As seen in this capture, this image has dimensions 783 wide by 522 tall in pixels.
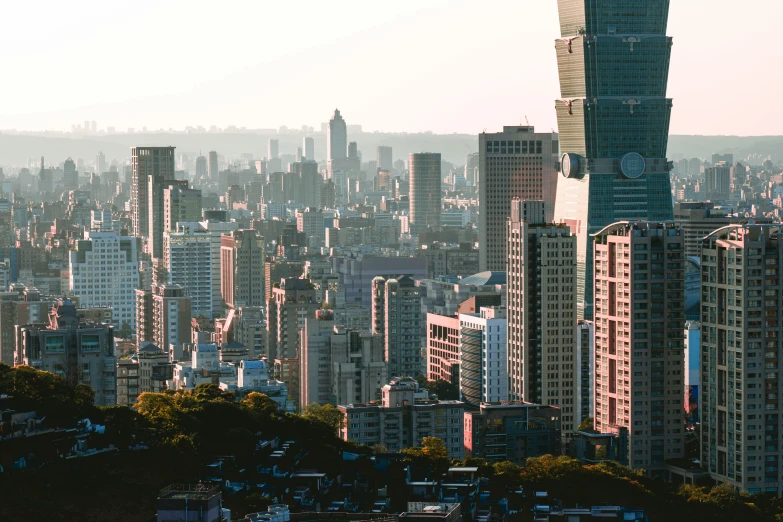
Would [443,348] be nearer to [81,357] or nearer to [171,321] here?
[171,321]

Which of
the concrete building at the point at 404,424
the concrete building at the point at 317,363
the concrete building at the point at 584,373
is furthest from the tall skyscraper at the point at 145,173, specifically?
the concrete building at the point at 404,424

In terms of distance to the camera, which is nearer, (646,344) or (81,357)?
(646,344)

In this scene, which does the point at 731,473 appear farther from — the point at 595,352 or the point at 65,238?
the point at 65,238

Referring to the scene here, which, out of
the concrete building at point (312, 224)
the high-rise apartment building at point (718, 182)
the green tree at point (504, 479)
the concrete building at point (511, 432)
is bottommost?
the concrete building at point (511, 432)

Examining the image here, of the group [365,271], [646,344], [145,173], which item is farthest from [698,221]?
[145,173]

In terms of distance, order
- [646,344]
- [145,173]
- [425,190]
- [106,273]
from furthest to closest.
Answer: [425,190] → [145,173] → [106,273] → [646,344]

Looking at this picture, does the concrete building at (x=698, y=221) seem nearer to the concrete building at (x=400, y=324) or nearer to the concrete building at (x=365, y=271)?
the concrete building at (x=365, y=271)
